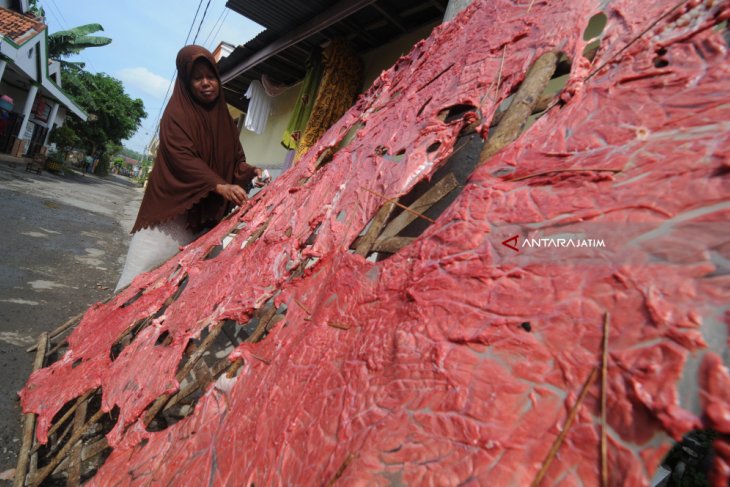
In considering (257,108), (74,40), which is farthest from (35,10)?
(257,108)

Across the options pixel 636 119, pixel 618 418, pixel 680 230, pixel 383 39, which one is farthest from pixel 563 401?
pixel 383 39

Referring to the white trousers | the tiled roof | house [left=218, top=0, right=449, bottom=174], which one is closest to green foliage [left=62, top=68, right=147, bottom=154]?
the tiled roof

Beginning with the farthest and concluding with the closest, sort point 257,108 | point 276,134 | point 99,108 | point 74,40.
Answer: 1. point 99,108
2. point 74,40
3. point 276,134
4. point 257,108

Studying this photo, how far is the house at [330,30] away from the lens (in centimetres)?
312

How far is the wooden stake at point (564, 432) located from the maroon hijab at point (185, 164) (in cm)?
248

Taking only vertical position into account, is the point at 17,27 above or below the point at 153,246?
above

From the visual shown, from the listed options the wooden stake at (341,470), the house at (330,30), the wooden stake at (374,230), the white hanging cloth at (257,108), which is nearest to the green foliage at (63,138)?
the white hanging cloth at (257,108)

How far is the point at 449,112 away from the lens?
1.41 meters

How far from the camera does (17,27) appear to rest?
38.1 feet

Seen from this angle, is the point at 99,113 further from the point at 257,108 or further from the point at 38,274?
the point at 38,274

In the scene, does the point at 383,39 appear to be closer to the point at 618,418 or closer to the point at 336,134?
the point at 336,134

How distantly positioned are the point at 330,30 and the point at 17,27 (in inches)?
569

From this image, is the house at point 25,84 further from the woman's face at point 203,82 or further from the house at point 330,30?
the woman's face at point 203,82

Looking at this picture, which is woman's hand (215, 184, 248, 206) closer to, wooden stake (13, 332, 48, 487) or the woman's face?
the woman's face
